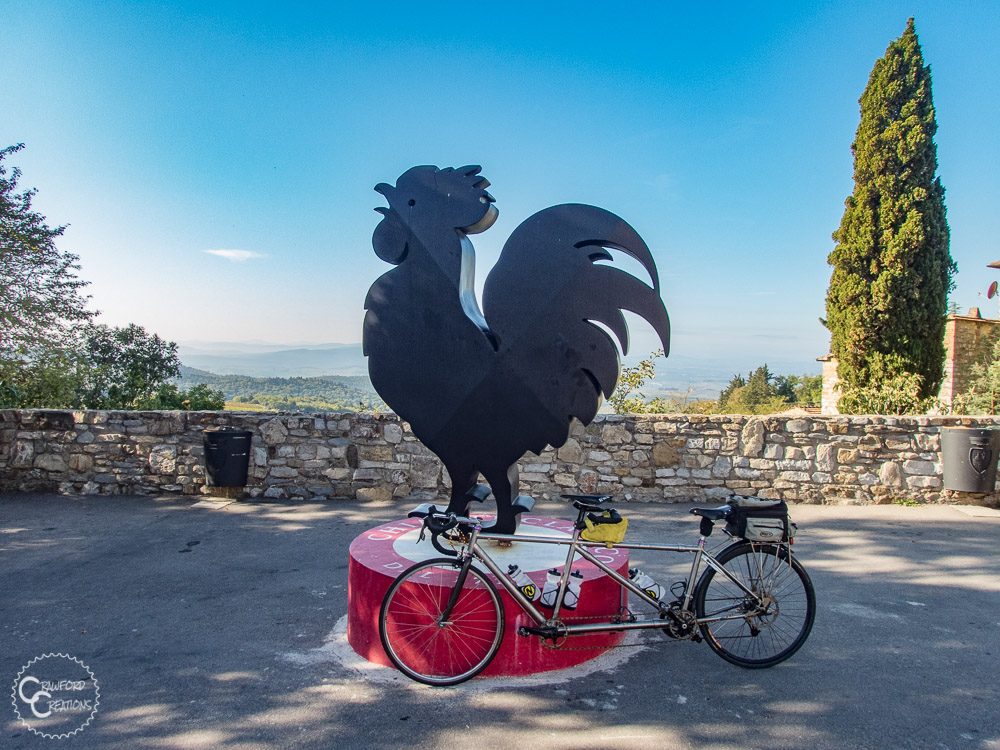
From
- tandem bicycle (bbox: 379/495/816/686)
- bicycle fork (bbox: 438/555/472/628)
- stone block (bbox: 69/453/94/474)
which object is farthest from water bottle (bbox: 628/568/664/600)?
stone block (bbox: 69/453/94/474)

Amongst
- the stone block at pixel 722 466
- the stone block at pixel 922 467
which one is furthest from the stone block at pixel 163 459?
the stone block at pixel 922 467

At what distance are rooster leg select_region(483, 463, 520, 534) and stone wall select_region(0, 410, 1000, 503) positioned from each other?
3.83 meters

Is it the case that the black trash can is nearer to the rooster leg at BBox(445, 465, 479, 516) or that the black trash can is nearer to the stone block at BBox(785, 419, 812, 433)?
the rooster leg at BBox(445, 465, 479, 516)

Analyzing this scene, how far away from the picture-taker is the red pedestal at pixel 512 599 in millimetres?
3381

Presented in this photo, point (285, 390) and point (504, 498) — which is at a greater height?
point (285, 390)

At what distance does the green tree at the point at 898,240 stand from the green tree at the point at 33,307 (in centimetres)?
1392

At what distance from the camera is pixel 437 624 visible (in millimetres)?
3324

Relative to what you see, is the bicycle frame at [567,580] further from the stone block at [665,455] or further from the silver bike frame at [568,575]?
the stone block at [665,455]

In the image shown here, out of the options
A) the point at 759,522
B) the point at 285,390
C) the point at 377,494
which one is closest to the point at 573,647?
the point at 759,522

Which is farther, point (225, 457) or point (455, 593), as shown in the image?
point (225, 457)

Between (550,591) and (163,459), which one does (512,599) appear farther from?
(163,459)

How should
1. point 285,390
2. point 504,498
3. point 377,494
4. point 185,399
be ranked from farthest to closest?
point 285,390
point 185,399
point 377,494
point 504,498

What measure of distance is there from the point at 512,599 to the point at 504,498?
2.73 ft

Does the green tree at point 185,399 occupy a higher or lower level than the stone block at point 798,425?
lower
